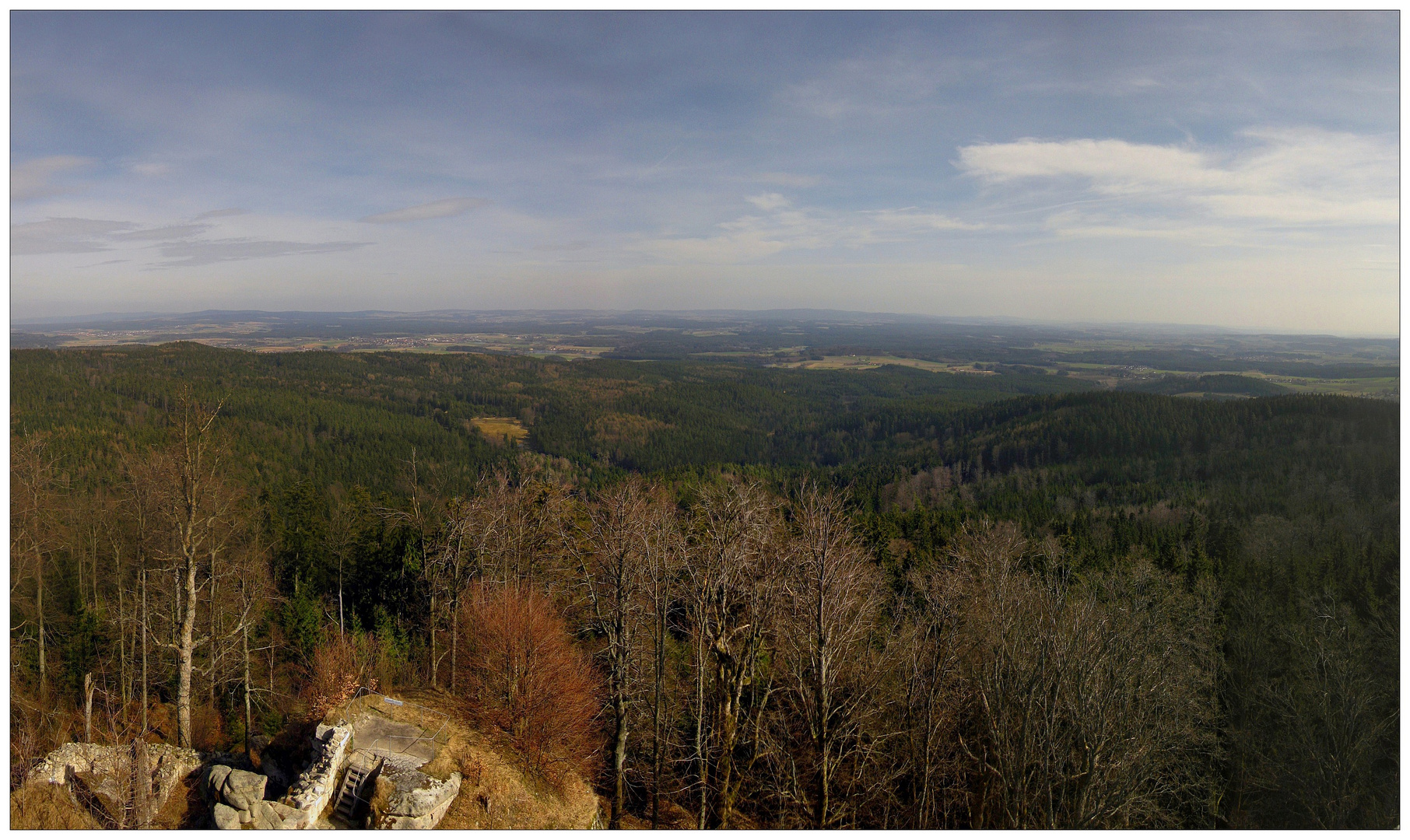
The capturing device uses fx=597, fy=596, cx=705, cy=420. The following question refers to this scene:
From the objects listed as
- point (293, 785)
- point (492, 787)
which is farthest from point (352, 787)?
point (492, 787)

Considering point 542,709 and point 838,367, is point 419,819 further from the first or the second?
point 838,367

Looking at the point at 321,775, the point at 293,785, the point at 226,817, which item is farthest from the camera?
the point at 293,785

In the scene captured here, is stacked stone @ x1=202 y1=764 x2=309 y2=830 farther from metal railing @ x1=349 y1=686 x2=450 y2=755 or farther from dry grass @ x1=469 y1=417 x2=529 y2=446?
dry grass @ x1=469 y1=417 x2=529 y2=446

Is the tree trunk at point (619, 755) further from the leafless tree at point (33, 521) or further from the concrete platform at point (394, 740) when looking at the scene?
the leafless tree at point (33, 521)

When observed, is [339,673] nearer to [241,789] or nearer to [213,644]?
[213,644]

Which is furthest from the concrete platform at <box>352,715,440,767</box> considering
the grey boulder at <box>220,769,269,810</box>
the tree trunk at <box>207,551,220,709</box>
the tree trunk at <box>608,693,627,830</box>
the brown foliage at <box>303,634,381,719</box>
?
the tree trunk at <box>608,693,627,830</box>

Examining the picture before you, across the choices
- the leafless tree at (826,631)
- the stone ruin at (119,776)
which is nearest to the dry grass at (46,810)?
the stone ruin at (119,776)

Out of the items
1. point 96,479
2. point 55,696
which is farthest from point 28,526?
point 96,479

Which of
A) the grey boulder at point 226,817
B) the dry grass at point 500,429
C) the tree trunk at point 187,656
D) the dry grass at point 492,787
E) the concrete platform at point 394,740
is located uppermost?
the tree trunk at point 187,656
